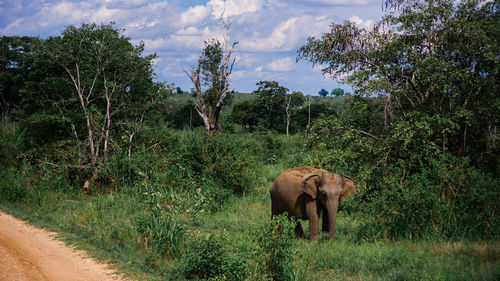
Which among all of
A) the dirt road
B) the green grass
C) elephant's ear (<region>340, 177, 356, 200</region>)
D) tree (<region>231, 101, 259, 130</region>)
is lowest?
the dirt road

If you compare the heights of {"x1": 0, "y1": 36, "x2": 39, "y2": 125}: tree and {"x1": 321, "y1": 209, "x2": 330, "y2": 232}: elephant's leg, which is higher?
{"x1": 0, "y1": 36, "x2": 39, "y2": 125}: tree

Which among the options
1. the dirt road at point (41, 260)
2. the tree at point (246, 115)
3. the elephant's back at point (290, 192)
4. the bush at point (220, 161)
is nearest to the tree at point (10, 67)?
the tree at point (246, 115)

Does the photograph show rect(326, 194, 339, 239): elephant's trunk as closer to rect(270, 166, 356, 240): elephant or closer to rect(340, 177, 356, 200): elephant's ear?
rect(270, 166, 356, 240): elephant

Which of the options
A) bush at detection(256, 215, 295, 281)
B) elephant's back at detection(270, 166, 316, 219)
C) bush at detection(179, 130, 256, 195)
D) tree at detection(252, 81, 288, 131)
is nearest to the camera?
bush at detection(256, 215, 295, 281)

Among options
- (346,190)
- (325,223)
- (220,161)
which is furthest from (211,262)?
(220,161)

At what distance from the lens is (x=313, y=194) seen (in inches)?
389

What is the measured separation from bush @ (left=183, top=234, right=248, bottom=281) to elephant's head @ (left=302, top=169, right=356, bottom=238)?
2937 millimetres

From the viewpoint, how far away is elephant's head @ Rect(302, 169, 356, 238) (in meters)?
9.59

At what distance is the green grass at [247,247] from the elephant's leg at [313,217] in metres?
0.32

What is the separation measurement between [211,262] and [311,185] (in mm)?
3365

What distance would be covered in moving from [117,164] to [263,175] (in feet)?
23.0

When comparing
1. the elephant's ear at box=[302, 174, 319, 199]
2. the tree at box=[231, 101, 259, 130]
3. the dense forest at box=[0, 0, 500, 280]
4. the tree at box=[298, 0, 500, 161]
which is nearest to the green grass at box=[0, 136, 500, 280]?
the dense forest at box=[0, 0, 500, 280]

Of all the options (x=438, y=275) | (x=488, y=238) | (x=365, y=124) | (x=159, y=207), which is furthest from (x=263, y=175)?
(x=438, y=275)

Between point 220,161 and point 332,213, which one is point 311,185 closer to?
point 332,213
